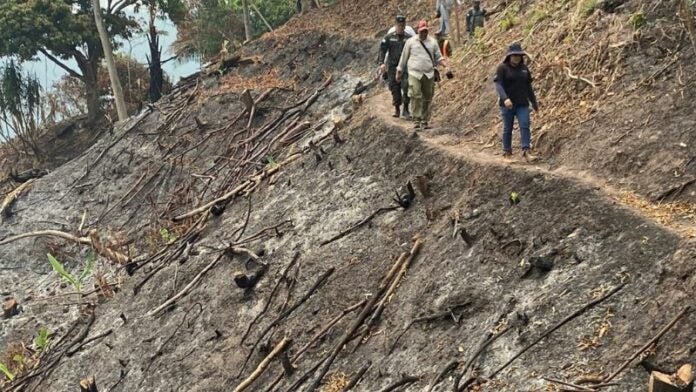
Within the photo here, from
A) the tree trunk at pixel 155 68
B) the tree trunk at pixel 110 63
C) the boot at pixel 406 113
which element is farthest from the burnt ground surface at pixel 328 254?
the tree trunk at pixel 155 68

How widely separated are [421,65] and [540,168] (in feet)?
11.0

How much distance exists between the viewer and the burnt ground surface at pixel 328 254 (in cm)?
613

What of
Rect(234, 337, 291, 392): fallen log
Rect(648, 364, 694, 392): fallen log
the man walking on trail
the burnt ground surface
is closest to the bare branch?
the burnt ground surface

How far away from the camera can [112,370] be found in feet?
38.1

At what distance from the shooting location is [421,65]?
11.2 metres

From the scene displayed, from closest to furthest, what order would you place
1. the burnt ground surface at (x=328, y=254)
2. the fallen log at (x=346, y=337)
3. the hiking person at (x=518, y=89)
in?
the burnt ground surface at (x=328, y=254), the fallen log at (x=346, y=337), the hiking person at (x=518, y=89)

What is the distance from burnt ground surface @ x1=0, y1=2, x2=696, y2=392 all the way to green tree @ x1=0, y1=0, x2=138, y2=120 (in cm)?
898

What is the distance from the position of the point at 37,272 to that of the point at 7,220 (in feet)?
10.1

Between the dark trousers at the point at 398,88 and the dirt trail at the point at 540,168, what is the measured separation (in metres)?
0.32

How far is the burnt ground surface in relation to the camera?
6133 mm

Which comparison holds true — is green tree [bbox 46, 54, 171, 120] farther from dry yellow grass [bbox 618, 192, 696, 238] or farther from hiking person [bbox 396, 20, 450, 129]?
dry yellow grass [bbox 618, 192, 696, 238]

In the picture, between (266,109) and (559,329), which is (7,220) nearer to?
(266,109)

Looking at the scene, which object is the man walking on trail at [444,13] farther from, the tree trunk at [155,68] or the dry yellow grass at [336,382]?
the tree trunk at [155,68]

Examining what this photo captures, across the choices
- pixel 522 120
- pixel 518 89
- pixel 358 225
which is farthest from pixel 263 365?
pixel 518 89
